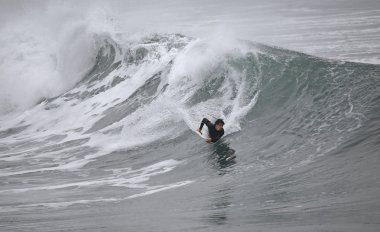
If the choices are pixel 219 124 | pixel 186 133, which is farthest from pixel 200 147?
pixel 186 133

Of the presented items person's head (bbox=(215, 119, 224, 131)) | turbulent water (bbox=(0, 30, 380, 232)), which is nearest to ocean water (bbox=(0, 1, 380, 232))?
turbulent water (bbox=(0, 30, 380, 232))

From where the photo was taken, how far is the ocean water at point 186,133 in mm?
7691

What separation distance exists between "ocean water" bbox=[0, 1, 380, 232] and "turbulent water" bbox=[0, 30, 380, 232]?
0.14 feet

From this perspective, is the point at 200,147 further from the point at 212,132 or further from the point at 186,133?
the point at 186,133

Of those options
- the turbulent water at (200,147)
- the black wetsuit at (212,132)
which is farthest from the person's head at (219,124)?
the turbulent water at (200,147)

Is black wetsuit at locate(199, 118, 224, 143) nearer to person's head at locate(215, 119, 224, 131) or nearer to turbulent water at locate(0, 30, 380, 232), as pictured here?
person's head at locate(215, 119, 224, 131)

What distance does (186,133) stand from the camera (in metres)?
13.8

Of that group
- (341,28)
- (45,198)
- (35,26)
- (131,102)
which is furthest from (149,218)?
(35,26)

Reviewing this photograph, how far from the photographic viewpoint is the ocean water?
7691mm

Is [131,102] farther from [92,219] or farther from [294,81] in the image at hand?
[92,219]

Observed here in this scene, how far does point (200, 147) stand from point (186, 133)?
119cm

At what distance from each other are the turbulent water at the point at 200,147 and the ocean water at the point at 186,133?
0.04 meters

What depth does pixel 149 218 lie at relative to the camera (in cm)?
768

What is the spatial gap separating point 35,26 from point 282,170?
88.5ft
